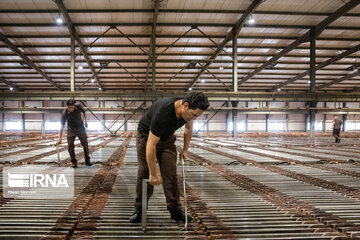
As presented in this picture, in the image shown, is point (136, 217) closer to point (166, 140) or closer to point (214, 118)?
point (166, 140)

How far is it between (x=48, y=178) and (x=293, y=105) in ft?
97.7

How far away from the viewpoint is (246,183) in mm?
4176

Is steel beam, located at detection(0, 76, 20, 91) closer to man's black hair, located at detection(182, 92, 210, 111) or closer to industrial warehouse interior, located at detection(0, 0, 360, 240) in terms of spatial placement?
industrial warehouse interior, located at detection(0, 0, 360, 240)

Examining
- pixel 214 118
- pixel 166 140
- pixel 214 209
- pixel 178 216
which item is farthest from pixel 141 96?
pixel 214 118

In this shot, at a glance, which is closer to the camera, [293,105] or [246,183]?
[246,183]

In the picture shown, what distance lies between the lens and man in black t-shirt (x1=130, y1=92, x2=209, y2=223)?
206cm

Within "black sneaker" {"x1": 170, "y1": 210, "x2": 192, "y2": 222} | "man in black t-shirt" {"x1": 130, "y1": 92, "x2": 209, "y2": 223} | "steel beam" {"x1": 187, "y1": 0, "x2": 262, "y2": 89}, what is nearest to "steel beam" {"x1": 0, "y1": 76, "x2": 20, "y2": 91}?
"steel beam" {"x1": 187, "y1": 0, "x2": 262, "y2": 89}

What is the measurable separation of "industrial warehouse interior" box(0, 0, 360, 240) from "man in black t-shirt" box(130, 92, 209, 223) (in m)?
0.02

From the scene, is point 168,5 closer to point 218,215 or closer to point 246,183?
point 246,183

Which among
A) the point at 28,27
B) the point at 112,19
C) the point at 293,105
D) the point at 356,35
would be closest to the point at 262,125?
the point at 293,105

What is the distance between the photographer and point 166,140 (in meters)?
2.46

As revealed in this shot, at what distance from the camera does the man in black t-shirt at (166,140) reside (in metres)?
2.06

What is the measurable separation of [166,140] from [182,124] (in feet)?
0.80

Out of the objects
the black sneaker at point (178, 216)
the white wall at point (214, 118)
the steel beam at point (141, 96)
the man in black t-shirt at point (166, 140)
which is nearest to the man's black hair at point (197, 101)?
the man in black t-shirt at point (166, 140)
